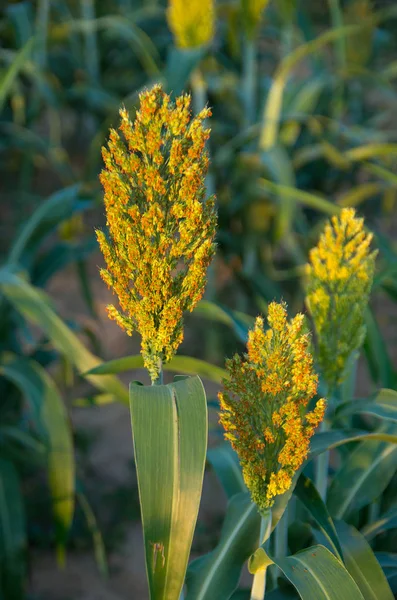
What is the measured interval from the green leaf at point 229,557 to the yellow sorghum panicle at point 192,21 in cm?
159

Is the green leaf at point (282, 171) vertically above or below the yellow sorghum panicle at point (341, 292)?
above

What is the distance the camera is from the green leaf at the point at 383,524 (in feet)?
3.59

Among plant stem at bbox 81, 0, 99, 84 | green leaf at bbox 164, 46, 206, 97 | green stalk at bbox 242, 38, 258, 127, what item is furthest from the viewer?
plant stem at bbox 81, 0, 99, 84

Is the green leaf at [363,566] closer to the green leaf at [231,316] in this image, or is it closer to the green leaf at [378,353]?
the green leaf at [231,316]

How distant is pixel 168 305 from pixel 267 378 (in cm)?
13

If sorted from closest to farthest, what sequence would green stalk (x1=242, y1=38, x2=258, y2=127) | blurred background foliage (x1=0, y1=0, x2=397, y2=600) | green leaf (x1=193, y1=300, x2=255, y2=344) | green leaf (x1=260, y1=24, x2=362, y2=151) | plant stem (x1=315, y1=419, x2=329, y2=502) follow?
plant stem (x1=315, y1=419, x2=329, y2=502), green leaf (x1=193, y1=300, x2=255, y2=344), blurred background foliage (x1=0, y1=0, x2=397, y2=600), green leaf (x1=260, y1=24, x2=362, y2=151), green stalk (x1=242, y1=38, x2=258, y2=127)

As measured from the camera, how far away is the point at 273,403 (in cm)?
79

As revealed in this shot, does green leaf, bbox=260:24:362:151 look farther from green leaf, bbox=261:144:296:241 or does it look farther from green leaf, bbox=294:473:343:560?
green leaf, bbox=294:473:343:560

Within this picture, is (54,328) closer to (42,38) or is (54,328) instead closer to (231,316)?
(231,316)

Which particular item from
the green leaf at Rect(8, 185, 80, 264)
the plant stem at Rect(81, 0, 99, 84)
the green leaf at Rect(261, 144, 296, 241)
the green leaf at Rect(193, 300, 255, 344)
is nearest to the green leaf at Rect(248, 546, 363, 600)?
the green leaf at Rect(193, 300, 255, 344)

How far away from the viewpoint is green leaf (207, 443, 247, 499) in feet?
3.71

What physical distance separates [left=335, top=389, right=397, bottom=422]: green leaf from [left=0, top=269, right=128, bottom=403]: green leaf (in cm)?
43

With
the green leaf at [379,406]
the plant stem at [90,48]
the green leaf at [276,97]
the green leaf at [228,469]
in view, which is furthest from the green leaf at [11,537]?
the plant stem at [90,48]

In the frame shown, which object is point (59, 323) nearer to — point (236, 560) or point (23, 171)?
point (236, 560)
